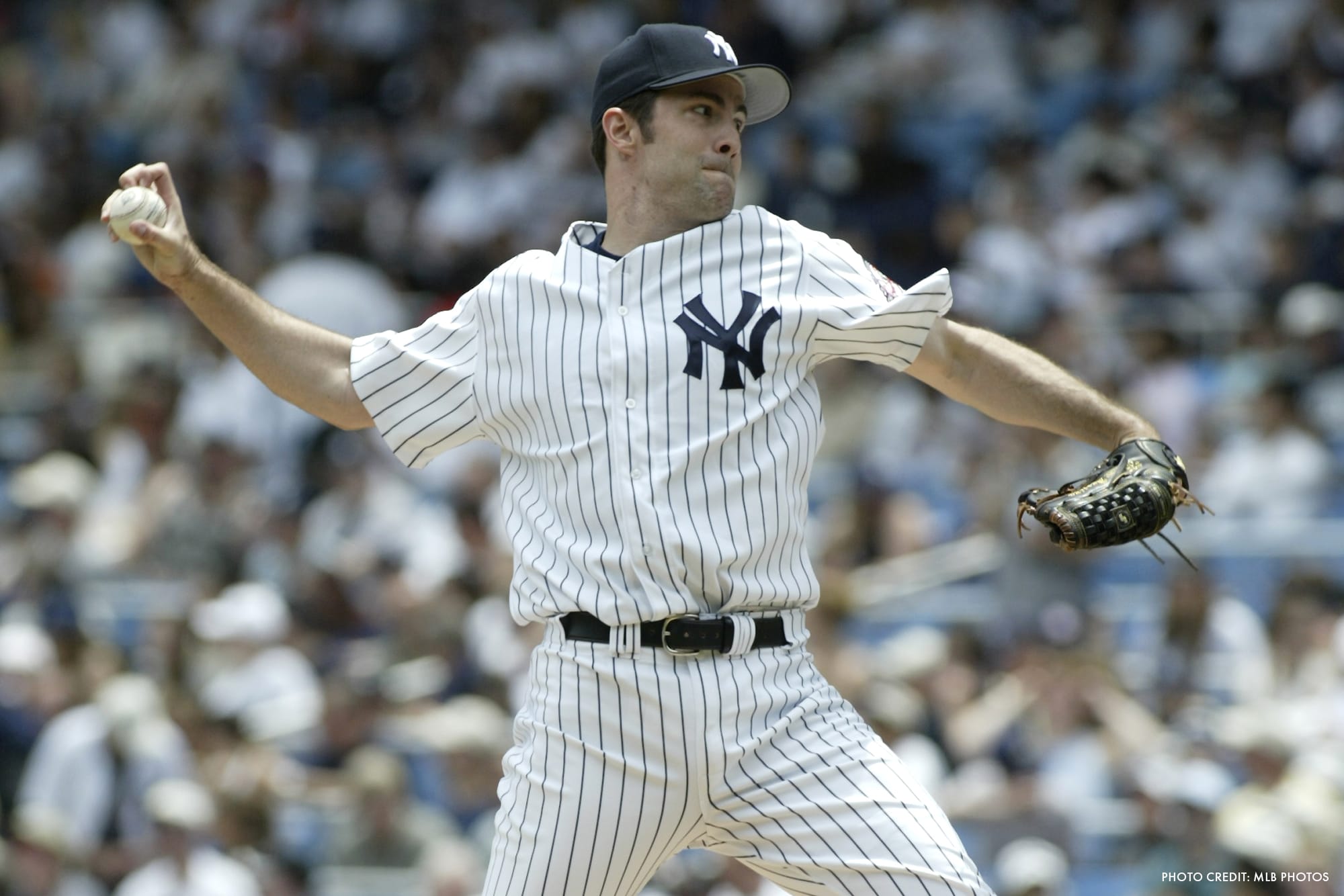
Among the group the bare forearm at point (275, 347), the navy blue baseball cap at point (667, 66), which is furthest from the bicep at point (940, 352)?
the bare forearm at point (275, 347)

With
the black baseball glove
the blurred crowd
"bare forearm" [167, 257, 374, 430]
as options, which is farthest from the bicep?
the blurred crowd

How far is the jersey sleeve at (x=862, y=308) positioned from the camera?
137 inches

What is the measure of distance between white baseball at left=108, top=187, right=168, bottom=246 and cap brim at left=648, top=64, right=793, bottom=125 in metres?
A: 0.99

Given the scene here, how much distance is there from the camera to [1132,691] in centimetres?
755

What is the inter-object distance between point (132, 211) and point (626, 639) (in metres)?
1.27

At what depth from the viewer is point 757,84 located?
3.71 meters

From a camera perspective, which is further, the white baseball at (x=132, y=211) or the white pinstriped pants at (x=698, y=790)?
the white baseball at (x=132, y=211)

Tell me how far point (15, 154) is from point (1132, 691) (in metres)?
9.81

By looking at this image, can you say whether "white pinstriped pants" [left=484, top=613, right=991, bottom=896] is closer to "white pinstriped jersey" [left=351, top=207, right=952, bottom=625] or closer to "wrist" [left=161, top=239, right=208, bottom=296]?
"white pinstriped jersey" [left=351, top=207, right=952, bottom=625]

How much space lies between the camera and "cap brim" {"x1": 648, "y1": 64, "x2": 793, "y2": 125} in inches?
138

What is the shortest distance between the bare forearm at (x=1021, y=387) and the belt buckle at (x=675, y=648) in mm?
708

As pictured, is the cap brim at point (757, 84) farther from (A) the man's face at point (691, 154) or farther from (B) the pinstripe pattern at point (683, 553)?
(B) the pinstripe pattern at point (683, 553)

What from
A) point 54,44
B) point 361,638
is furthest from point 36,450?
point 54,44

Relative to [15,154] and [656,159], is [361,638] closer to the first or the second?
[656,159]
